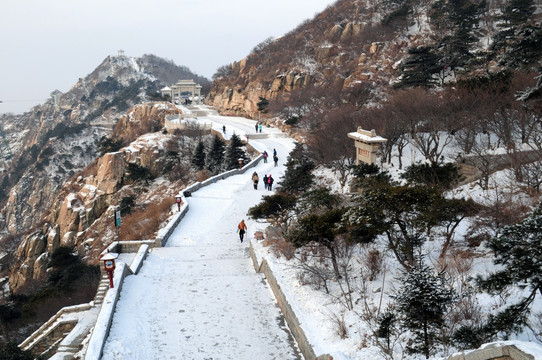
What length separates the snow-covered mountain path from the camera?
29.2 ft

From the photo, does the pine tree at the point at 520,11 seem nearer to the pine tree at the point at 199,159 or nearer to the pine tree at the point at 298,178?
the pine tree at the point at 298,178

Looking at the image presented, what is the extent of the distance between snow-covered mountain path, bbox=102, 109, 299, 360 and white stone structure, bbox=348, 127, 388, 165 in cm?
648

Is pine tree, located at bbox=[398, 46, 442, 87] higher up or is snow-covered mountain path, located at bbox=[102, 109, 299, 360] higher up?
pine tree, located at bbox=[398, 46, 442, 87]

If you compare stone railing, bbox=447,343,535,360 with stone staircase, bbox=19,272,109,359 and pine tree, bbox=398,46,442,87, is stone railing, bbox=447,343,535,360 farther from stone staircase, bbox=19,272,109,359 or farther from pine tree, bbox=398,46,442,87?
pine tree, bbox=398,46,442,87

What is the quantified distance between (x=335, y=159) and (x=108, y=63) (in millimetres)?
136299

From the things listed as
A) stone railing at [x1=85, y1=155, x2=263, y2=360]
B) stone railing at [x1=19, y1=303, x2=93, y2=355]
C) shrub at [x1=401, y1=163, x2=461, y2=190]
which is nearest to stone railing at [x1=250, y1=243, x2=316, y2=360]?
stone railing at [x1=85, y1=155, x2=263, y2=360]

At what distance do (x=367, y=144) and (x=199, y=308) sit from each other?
11694 millimetres

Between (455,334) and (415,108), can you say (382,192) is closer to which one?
(455,334)

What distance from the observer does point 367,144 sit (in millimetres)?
19172

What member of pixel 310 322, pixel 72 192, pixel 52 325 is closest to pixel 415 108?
pixel 310 322

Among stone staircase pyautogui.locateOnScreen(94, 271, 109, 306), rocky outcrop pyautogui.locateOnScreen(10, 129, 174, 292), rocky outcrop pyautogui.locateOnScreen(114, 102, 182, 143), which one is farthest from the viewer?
rocky outcrop pyautogui.locateOnScreen(114, 102, 182, 143)

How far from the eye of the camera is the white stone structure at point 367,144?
18.8 meters

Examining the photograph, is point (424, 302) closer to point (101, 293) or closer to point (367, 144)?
point (101, 293)

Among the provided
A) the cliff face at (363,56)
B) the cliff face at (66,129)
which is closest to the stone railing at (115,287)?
the cliff face at (363,56)
